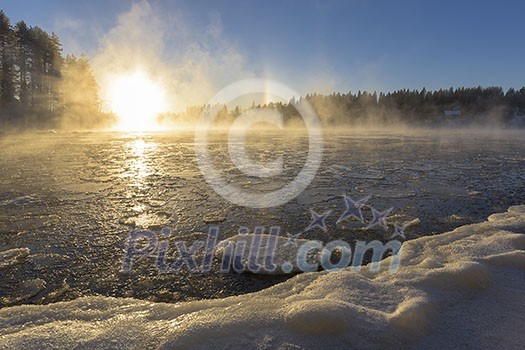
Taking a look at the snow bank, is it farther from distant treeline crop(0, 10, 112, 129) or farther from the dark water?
distant treeline crop(0, 10, 112, 129)

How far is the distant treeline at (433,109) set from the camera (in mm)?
48562

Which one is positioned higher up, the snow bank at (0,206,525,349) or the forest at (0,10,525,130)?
the forest at (0,10,525,130)

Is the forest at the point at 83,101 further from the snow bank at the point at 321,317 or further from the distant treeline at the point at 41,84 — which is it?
the snow bank at the point at 321,317

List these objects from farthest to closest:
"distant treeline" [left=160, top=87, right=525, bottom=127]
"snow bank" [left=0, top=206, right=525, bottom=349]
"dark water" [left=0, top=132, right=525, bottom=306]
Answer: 1. "distant treeline" [left=160, top=87, right=525, bottom=127]
2. "dark water" [left=0, top=132, right=525, bottom=306]
3. "snow bank" [left=0, top=206, right=525, bottom=349]

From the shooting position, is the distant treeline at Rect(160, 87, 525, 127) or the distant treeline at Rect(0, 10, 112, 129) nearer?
the distant treeline at Rect(0, 10, 112, 129)

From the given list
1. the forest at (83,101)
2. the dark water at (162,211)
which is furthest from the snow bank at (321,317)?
the forest at (83,101)

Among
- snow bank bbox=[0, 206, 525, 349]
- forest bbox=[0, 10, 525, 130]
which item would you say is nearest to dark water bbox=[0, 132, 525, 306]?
snow bank bbox=[0, 206, 525, 349]

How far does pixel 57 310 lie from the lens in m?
1.72

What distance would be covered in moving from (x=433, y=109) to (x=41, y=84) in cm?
6225

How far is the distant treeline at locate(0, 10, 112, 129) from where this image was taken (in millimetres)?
A: 28266

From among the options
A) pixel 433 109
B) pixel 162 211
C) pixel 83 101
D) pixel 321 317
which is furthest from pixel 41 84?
pixel 433 109

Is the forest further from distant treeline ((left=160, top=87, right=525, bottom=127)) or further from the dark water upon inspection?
the dark water

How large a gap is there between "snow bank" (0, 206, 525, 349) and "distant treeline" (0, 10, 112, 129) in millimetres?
32087

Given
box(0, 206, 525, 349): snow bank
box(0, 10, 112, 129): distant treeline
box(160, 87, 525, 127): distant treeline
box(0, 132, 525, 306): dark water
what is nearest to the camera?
box(0, 206, 525, 349): snow bank
